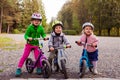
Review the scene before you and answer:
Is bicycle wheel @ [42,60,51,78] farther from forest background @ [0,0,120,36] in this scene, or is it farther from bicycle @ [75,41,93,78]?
forest background @ [0,0,120,36]

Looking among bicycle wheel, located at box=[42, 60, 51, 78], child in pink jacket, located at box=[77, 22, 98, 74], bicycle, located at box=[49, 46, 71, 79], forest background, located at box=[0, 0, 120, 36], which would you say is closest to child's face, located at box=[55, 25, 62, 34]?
bicycle, located at box=[49, 46, 71, 79]

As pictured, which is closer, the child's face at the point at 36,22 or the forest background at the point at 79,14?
the child's face at the point at 36,22

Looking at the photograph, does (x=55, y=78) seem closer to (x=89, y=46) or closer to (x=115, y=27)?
(x=89, y=46)

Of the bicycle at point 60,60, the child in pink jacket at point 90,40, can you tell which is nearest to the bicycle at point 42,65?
the bicycle at point 60,60

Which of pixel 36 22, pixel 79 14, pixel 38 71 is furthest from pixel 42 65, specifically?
pixel 79 14

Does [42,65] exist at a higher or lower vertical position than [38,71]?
higher

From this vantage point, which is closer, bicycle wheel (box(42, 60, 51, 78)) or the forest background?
bicycle wheel (box(42, 60, 51, 78))

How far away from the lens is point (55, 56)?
6.66 meters

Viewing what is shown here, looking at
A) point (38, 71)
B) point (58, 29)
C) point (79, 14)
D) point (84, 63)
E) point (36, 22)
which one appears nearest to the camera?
point (84, 63)

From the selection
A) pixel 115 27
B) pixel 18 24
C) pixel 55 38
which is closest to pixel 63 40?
pixel 55 38

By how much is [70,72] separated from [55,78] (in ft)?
3.17

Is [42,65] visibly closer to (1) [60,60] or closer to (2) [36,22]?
(1) [60,60]

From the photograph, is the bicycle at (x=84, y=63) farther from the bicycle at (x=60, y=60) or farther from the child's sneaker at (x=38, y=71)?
the child's sneaker at (x=38, y=71)

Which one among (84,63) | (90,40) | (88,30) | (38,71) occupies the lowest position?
(38,71)
